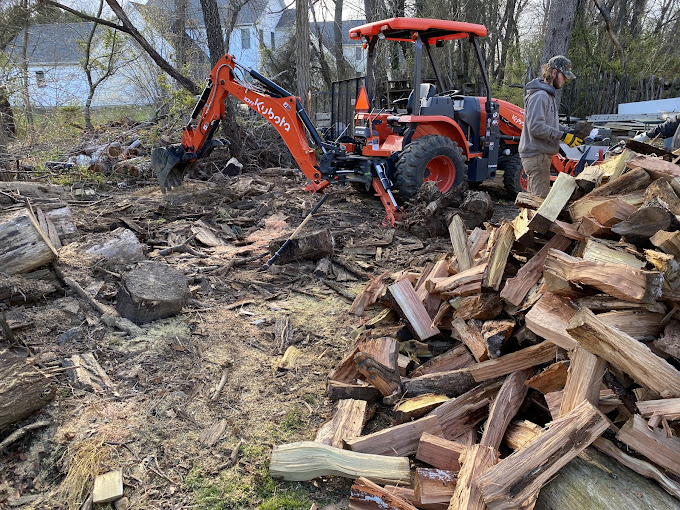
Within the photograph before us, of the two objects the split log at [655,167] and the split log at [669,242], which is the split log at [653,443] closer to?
the split log at [669,242]

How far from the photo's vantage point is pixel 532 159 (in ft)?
19.0

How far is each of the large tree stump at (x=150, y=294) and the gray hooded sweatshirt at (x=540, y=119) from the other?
13.4ft

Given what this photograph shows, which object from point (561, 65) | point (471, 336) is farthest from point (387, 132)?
point (471, 336)

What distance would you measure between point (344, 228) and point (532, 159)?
2623 mm

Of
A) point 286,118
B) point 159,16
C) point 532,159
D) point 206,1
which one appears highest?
point 159,16

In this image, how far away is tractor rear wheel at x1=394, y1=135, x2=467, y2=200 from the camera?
716 centimetres

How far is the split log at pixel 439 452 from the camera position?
268 cm

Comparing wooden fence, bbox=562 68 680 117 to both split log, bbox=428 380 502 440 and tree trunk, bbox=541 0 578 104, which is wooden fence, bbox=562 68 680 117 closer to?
tree trunk, bbox=541 0 578 104

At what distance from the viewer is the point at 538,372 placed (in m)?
3.01

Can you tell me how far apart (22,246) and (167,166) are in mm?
3856

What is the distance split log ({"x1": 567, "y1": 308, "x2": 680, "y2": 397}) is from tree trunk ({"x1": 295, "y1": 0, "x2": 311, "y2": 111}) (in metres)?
10.5

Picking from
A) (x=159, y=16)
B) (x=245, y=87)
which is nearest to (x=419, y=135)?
(x=245, y=87)

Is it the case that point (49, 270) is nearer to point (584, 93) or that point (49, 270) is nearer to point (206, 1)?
point (206, 1)

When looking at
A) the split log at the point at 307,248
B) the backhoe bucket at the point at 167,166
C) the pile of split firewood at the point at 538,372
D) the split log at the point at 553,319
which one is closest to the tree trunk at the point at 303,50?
the backhoe bucket at the point at 167,166
